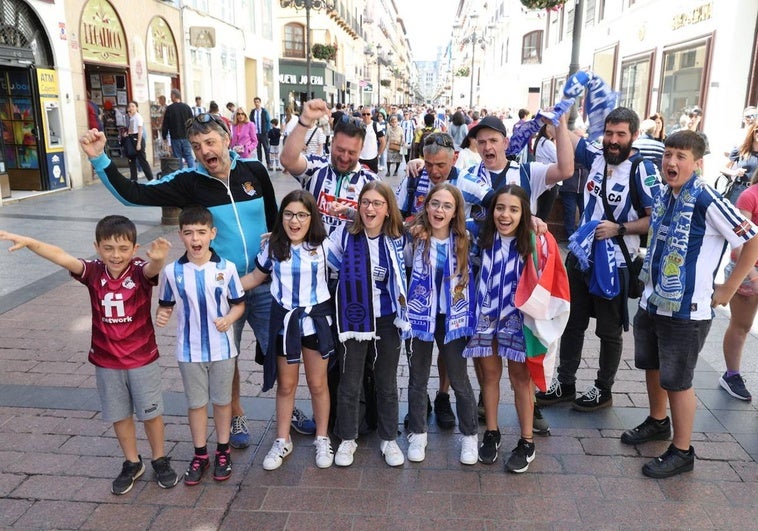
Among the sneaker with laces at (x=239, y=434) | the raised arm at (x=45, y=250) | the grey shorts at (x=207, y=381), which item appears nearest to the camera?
the raised arm at (x=45, y=250)

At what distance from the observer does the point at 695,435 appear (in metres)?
3.69

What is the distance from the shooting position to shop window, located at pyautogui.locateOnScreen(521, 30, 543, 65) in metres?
32.6

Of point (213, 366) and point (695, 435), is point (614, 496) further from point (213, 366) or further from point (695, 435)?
point (213, 366)

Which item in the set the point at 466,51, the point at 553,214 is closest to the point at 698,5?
the point at 553,214

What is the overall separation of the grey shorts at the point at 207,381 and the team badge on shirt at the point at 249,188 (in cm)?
92

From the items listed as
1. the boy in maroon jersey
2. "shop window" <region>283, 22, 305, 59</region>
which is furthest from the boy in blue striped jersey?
"shop window" <region>283, 22, 305, 59</region>

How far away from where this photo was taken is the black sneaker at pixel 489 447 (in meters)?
3.38

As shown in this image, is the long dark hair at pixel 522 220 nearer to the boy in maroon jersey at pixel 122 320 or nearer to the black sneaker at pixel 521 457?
the black sneaker at pixel 521 457

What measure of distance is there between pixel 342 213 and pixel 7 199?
1024 cm

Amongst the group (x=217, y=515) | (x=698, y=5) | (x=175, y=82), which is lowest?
(x=217, y=515)

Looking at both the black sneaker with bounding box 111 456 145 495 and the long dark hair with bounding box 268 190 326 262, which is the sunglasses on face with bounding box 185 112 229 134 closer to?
the long dark hair with bounding box 268 190 326 262

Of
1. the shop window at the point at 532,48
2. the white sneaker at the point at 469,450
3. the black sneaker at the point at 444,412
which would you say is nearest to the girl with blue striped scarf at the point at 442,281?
the white sneaker at the point at 469,450

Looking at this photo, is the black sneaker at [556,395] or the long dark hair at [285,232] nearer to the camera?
the long dark hair at [285,232]

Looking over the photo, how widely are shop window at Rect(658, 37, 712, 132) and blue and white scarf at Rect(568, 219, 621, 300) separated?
34.8 ft
